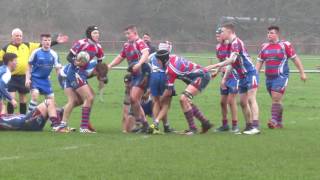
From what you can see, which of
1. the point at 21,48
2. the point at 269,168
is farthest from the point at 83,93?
the point at 269,168

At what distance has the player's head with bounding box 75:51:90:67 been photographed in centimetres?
1429

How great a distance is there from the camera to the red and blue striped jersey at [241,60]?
47.6 feet

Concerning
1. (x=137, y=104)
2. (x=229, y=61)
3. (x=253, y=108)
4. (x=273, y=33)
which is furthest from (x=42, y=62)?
(x=273, y=33)

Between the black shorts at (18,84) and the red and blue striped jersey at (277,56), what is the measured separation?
16.3 ft

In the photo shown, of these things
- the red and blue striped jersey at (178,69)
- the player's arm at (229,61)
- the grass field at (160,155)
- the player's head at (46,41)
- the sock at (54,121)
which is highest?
the player's head at (46,41)

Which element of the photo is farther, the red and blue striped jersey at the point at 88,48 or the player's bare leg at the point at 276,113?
the player's bare leg at the point at 276,113

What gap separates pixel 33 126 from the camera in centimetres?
1439

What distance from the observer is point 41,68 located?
16312mm

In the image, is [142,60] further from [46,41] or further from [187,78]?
[46,41]

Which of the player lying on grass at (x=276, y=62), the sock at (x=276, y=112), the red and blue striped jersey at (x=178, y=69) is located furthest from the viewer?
the player lying on grass at (x=276, y=62)

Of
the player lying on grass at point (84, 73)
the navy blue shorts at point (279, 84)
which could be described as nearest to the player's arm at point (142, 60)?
the player lying on grass at point (84, 73)

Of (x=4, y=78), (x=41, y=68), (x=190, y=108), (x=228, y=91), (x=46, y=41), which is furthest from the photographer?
(x=41, y=68)

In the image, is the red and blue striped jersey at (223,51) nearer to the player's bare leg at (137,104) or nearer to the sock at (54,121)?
the player's bare leg at (137,104)

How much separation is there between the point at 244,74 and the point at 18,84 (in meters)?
5.13
